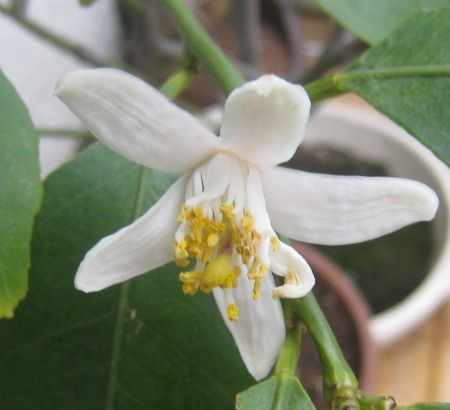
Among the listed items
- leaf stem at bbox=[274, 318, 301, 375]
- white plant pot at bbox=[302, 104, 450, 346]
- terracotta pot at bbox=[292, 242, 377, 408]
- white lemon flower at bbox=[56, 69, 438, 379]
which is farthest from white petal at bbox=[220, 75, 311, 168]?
white plant pot at bbox=[302, 104, 450, 346]

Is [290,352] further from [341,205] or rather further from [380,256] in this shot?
[380,256]

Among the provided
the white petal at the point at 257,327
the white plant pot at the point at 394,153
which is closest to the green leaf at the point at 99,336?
the white petal at the point at 257,327

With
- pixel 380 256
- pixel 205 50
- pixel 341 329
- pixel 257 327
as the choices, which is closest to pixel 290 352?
pixel 257 327

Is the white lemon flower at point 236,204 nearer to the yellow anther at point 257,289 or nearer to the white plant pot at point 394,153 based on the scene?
the yellow anther at point 257,289

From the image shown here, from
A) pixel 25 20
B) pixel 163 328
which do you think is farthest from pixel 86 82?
pixel 25 20

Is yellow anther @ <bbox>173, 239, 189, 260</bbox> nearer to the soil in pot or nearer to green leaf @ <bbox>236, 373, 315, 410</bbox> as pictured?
green leaf @ <bbox>236, 373, 315, 410</bbox>

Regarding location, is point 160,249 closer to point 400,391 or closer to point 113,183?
point 113,183
